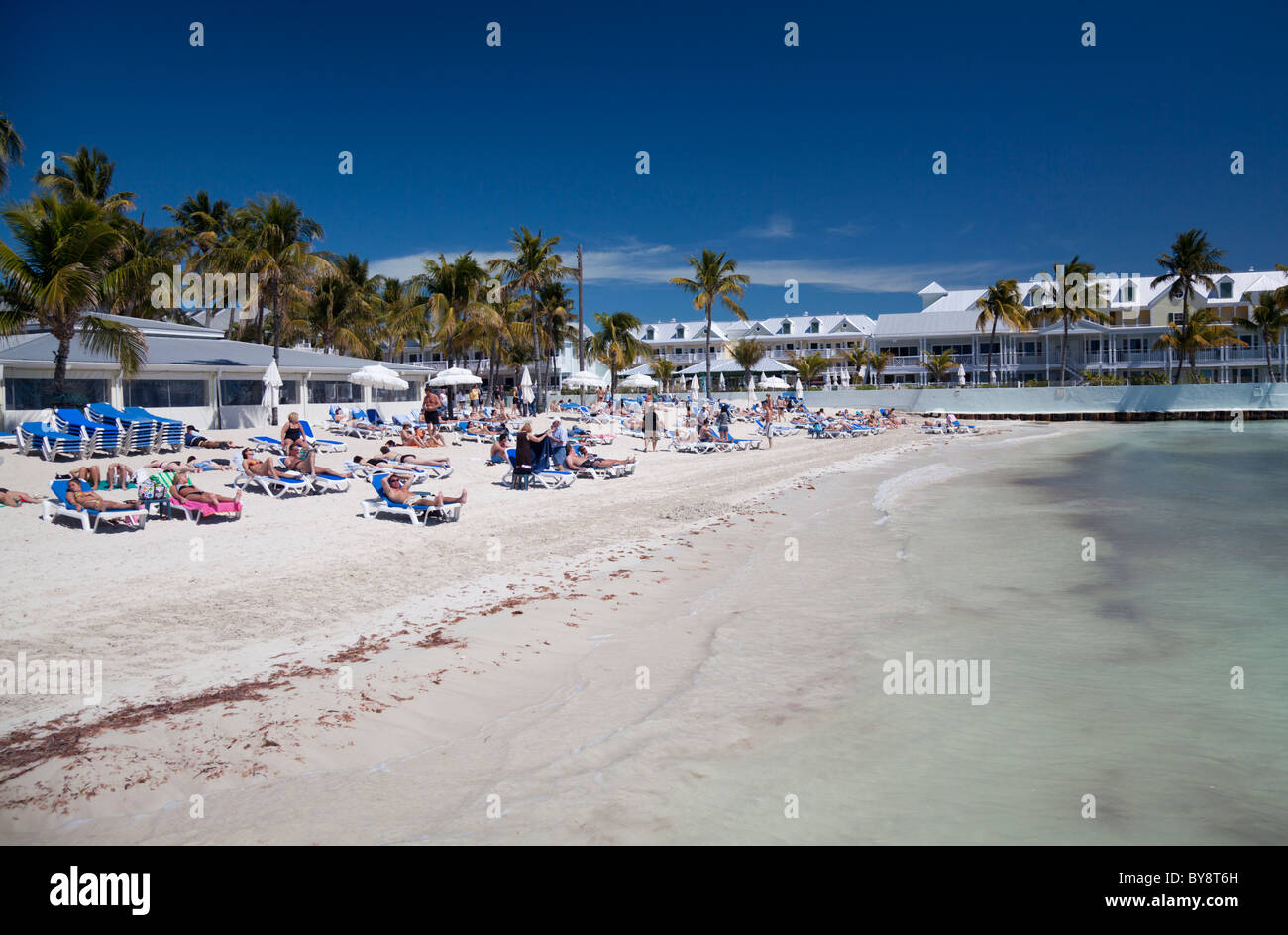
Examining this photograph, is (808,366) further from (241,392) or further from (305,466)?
(305,466)

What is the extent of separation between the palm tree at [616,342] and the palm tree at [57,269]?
1358 inches

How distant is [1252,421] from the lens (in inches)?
1831

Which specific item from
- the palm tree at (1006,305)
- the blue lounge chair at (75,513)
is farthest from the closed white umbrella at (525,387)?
the palm tree at (1006,305)

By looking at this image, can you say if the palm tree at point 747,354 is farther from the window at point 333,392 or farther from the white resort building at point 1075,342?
the window at point 333,392

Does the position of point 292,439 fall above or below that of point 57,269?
below

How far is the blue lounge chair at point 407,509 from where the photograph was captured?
11203 mm

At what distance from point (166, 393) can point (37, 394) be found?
3.67m

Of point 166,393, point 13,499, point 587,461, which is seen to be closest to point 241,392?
point 166,393

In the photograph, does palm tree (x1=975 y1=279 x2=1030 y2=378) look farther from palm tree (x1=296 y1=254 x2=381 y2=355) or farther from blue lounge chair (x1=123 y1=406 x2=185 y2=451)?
blue lounge chair (x1=123 y1=406 x2=185 y2=451)

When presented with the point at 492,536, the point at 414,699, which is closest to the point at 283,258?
the point at 492,536

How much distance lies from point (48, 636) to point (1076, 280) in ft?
196

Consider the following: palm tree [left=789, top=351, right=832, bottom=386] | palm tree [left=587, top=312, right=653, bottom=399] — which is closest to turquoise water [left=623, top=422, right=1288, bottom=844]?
palm tree [left=587, top=312, right=653, bottom=399]

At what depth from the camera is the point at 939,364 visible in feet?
189

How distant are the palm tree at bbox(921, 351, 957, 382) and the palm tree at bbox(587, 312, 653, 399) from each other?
2098 centimetres
